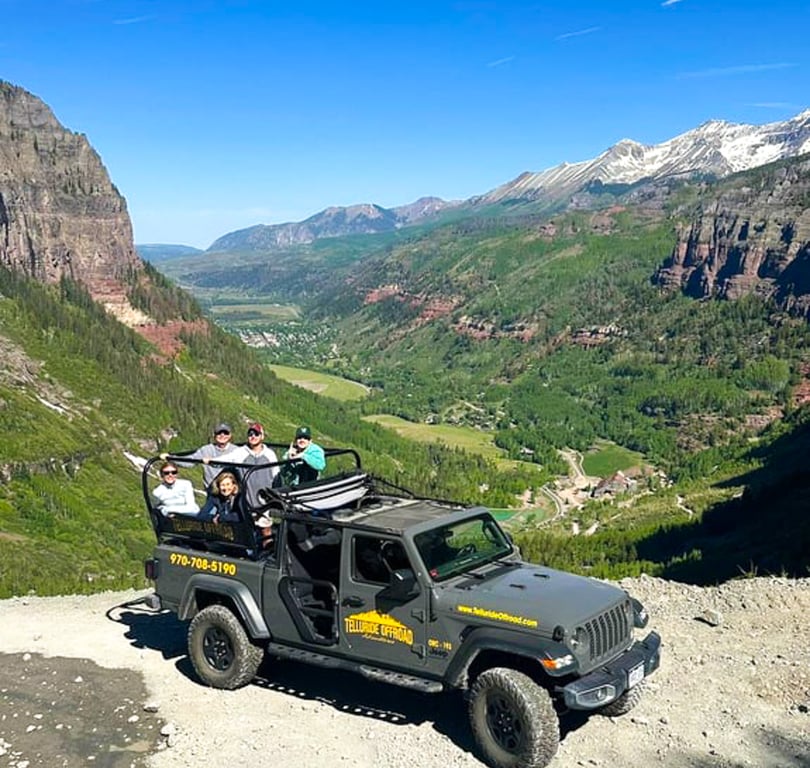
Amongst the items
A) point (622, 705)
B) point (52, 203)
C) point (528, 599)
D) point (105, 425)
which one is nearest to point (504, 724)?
point (528, 599)

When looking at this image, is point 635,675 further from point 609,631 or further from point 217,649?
point 217,649

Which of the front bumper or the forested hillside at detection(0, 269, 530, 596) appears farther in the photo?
the forested hillside at detection(0, 269, 530, 596)

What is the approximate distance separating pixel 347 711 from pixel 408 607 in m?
2.35

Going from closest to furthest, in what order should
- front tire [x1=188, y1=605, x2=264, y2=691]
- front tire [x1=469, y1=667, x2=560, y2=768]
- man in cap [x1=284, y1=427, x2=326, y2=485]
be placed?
front tire [x1=469, y1=667, x2=560, y2=768] < front tire [x1=188, y1=605, x2=264, y2=691] < man in cap [x1=284, y1=427, x2=326, y2=485]

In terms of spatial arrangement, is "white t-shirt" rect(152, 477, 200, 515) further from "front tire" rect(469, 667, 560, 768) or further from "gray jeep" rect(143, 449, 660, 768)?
"front tire" rect(469, 667, 560, 768)

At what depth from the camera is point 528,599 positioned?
38.2ft

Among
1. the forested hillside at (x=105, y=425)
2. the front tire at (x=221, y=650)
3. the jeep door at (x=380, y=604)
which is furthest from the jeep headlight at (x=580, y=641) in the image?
the forested hillside at (x=105, y=425)

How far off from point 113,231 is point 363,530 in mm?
197148

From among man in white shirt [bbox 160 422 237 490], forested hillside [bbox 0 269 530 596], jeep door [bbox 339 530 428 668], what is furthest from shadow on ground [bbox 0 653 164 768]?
forested hillside [bbox 0 269 530 596]

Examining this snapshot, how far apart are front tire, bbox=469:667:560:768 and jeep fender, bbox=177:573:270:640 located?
4.04m

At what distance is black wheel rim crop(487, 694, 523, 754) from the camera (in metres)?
11.3

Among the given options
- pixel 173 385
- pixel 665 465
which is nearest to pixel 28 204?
pixel 173 385

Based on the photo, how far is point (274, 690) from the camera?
14.0 metres

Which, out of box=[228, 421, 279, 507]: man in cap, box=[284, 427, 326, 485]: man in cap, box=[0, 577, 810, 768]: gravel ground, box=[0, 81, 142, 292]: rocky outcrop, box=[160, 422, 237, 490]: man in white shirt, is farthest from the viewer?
box=[0, 81, 142, 292]: rocky outcrop
